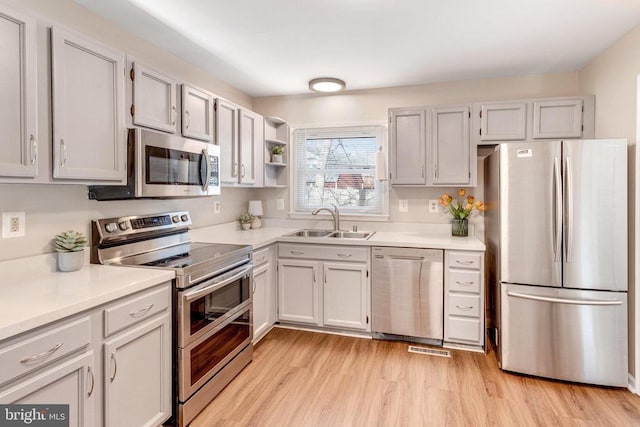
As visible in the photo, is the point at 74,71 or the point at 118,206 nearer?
the point at 74,71

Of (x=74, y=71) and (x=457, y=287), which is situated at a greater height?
(x=74, y=71)

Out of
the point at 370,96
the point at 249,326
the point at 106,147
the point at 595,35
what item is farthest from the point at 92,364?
the point at 595,35

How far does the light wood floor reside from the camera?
2062 mm

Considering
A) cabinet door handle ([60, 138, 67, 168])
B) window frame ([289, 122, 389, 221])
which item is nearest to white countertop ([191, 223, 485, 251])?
window frame ([289, 122, 389, 221])

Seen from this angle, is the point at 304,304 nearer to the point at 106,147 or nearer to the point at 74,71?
the point at 106,147

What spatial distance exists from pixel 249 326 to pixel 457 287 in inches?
65.9

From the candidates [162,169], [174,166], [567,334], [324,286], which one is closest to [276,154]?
[324,286]

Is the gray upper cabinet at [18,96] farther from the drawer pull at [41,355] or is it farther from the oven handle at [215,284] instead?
the oven handle at [215,284]

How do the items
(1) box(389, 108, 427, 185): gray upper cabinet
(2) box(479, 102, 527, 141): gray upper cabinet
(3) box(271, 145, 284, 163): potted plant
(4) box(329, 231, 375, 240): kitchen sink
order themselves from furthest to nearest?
1. (3) box(271, 145, 284, 163): potted plant
2. (4) box(329, 231, 375, 240): kitchen sink
3. (1) box(389, 108, 427, 185): gray upper cabinet
4. (2) box(479, 102, 527, 141): gray upper cabinet

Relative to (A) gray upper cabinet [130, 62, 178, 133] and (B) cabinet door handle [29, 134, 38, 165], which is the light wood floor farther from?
(A) gray upper cabinet [130, 62, 178, 133]

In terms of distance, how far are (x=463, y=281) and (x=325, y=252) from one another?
3.84 feet

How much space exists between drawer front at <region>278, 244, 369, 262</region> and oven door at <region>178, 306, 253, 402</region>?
0.78 m

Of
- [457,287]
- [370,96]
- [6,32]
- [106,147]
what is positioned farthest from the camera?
[370,96]

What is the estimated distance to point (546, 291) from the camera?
8.18ft
